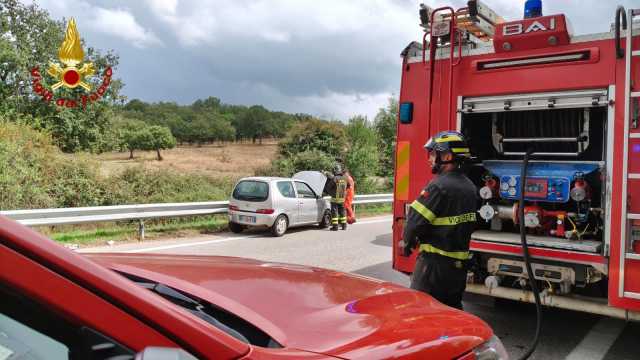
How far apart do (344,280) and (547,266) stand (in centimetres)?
280

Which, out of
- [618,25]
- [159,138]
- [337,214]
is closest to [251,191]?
[337,214]

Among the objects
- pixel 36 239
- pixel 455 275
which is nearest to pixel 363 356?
pixel 36 239

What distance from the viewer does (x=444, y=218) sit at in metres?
3.92

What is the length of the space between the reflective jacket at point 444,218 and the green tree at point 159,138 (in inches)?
1699

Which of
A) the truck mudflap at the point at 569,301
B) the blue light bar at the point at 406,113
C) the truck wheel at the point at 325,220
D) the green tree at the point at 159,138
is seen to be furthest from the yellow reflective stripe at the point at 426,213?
the green tree at the point at 159,138

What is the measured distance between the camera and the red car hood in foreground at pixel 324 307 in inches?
67.5

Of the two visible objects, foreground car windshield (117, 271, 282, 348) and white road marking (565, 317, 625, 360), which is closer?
foreground car windshield (117, 271, 282, 348)

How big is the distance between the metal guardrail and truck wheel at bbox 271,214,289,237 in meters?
1.63

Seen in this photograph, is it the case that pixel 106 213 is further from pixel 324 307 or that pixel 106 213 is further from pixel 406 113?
pixel 324 307

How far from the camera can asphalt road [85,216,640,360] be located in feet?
15.6

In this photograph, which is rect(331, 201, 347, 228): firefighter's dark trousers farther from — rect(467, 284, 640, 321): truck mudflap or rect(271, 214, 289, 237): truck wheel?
rect(467, 284, 640, 321): truck mudflap

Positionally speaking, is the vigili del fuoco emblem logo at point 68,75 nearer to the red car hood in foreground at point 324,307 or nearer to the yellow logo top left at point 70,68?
the yellow logo top left at point 70,68

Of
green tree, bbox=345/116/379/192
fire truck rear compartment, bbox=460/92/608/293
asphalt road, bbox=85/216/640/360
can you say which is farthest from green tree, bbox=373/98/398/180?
fire truck rear compartment, bbox=460/92/608/293

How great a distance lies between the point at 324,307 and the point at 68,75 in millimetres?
32770
